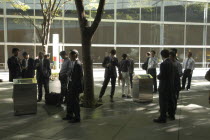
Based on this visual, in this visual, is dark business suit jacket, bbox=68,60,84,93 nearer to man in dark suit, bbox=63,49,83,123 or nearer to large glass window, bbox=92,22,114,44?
man in dark suit, bbox=63,49,83,123

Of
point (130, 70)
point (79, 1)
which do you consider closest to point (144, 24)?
point (130, 70)

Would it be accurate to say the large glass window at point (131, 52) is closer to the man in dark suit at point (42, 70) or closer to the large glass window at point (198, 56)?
the large glass window at point (198, 56)

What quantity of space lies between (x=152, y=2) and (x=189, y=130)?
1828 centimetres

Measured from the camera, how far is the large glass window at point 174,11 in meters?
22.2

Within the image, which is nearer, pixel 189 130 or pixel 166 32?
pixel 189 130

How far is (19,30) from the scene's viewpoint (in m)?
19.2

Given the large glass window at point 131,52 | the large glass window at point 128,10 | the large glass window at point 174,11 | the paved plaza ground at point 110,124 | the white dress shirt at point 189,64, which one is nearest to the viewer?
the paved plaza ground at point 110,124

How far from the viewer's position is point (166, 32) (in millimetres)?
22266

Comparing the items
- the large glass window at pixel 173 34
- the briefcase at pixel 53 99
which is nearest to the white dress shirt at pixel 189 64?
the briefcase at pixel 53 99

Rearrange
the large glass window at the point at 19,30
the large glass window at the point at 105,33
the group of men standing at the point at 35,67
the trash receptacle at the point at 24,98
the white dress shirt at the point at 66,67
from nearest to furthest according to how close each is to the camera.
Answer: the trash receptacle at the point at 24,98
the white dress shirt at the point at 66,67
the group of men standing at the point at 35,67
the large glass window at the point at 19,30
the large glass window at the point at 105,33

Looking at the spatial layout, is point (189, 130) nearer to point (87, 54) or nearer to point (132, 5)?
point (87, 54)

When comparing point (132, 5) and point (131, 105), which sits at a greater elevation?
point (132, 5)

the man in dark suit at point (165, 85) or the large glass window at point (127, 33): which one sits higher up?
the large glass window at point (127, 33)

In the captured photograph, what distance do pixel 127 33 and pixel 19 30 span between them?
9.29 metres
